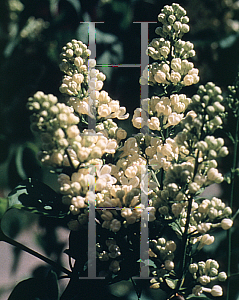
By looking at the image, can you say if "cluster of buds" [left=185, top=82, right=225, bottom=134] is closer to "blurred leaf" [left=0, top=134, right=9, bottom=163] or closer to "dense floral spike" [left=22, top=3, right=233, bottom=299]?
"dense floral spike" [left=22, top=3, right=233, bottom=299]

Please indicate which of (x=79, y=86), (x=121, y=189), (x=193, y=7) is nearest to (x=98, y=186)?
(x=121, y=189)

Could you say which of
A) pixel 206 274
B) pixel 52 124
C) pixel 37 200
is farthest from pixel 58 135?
pixel 206 274

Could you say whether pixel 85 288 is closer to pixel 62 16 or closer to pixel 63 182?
pixel 63 182

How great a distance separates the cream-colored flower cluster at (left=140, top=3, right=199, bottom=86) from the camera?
407 millimetres

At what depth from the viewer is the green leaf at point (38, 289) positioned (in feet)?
1.49

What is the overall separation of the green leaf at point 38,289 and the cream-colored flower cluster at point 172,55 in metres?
0.31

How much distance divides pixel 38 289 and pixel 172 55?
1.21ft

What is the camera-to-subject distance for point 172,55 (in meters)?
0.42

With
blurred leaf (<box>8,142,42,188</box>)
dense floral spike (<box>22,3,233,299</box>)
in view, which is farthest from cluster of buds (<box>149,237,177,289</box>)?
blurred leaf (<box>8,142,42,188</box>)

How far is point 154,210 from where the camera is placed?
0.38 meters

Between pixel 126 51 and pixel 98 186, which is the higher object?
pixel 126 51

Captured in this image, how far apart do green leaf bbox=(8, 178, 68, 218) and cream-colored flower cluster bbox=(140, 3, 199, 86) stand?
194mm

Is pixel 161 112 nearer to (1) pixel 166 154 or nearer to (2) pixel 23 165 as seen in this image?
(1) pixel 166 154

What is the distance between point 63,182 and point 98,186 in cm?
4
